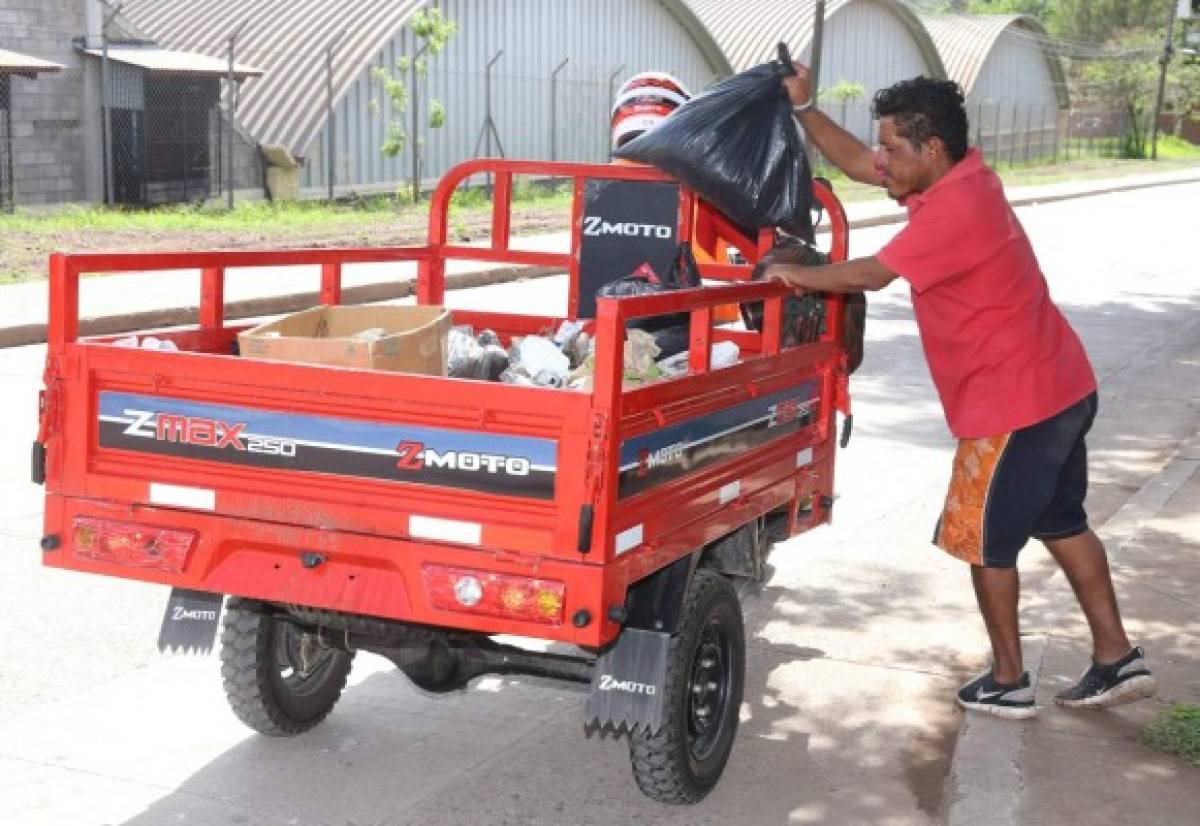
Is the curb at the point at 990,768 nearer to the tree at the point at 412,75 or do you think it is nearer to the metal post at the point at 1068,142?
the tree at the point at 412,75

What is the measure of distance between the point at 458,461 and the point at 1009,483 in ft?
6.38

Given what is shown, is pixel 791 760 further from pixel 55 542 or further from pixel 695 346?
pixel 55 542

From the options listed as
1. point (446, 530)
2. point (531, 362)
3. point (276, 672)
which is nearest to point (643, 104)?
point (531, 362)

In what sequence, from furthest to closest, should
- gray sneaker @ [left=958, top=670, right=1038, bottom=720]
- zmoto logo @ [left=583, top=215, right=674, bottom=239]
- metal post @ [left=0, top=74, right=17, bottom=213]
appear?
metal post @ [left=0, top=74, right=17, bottom=213] → zmoto logo @ [left=583, top=215, right=674, bottom=239] → gray sneaker @ [left=958, top=670, right=1038, bottom=720]

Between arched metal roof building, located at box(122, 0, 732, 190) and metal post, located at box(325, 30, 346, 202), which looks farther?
arched metal roof building, located at box(122, 0, 732, 190)

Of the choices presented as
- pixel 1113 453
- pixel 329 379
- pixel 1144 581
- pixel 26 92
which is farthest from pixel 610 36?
pixel 329 379

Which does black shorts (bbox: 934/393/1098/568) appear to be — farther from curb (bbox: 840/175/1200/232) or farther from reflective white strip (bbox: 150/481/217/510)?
curb (bbox: 840/175/1200/232)

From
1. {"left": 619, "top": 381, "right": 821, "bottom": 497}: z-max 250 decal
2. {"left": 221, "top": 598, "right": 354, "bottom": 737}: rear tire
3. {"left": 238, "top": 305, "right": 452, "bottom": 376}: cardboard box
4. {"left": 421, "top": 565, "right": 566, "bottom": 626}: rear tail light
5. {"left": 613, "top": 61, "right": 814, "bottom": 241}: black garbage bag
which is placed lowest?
{"left": 221, "top": 598, "right": 354, "bottom": 737}: rear tire

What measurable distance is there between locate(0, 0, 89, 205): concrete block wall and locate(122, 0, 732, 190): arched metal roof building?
392cm

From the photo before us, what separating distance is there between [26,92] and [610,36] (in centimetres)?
1802

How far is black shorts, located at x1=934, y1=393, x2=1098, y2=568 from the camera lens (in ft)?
17.3

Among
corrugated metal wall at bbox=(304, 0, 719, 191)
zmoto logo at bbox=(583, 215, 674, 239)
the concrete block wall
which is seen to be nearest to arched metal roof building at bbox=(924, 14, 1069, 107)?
corrugated metal wall at bbox=(304, 0, 719, 191)

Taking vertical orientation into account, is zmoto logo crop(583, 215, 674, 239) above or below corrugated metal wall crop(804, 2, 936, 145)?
below

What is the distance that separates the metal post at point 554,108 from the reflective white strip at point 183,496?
30.2m
